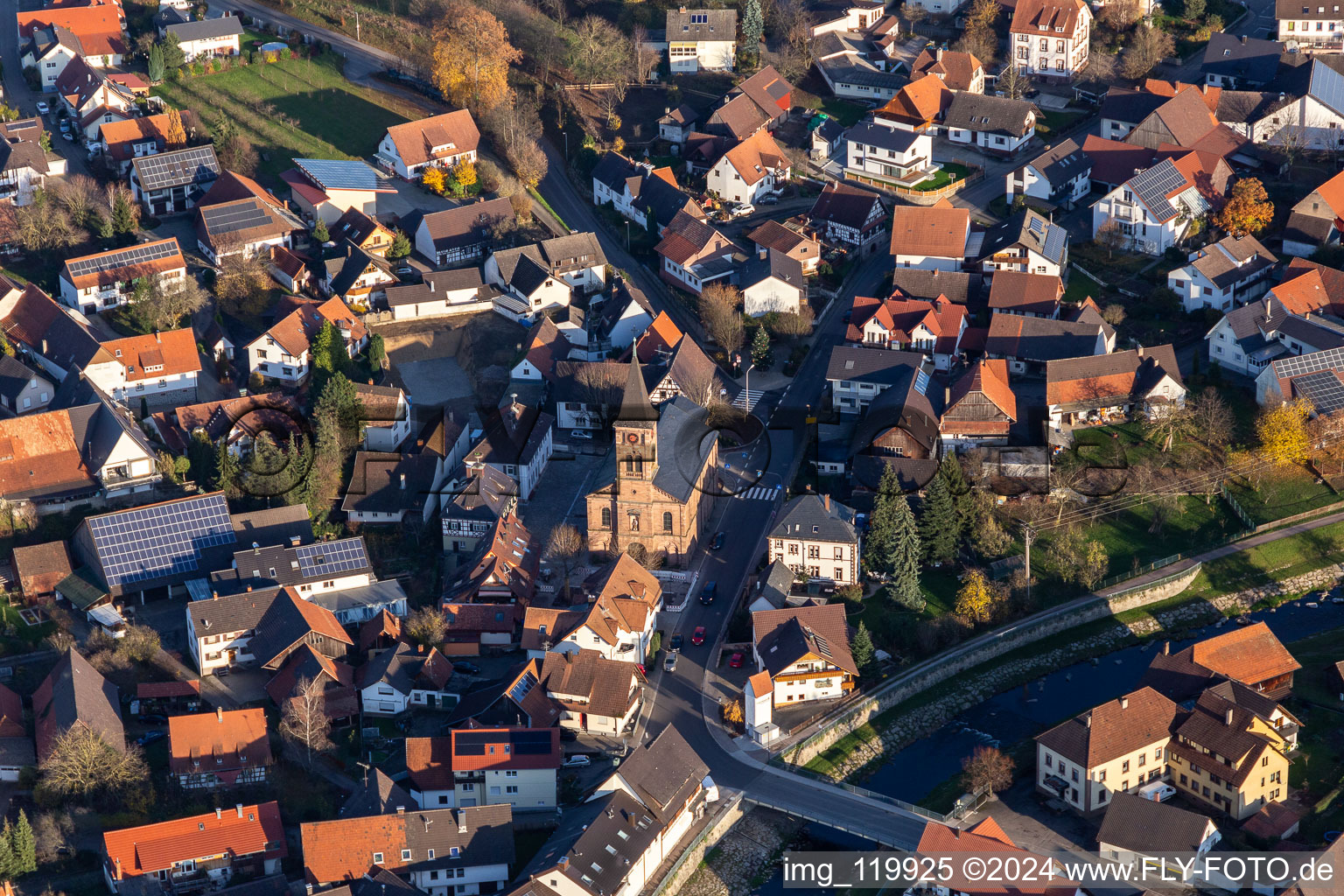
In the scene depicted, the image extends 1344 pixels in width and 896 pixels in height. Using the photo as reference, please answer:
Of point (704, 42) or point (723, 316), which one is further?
point (704, 42)

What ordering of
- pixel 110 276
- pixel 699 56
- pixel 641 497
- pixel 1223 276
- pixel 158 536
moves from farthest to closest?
pixel 699 56, pixel 110 276, pixel 1223 276, pixel 158 536, pixel 641 497

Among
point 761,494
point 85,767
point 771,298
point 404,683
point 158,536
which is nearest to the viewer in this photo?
point 85,767

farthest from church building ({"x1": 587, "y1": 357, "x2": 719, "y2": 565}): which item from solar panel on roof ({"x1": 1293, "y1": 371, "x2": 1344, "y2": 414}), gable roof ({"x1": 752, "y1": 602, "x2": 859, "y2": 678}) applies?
solar panel on roof ({"x1": 1293, "y1": 371, "x2": 1344, "y2": 414})

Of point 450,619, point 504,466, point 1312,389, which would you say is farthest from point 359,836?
point 1312,389

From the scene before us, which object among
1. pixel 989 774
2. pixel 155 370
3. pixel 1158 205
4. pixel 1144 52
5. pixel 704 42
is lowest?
pixel 989 774

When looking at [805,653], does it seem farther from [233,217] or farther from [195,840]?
[233,217]

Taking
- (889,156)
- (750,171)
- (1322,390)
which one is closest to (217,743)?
(750,171)

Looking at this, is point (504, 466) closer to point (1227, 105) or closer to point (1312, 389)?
point (1312, 389)

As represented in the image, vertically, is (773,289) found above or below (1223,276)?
below
